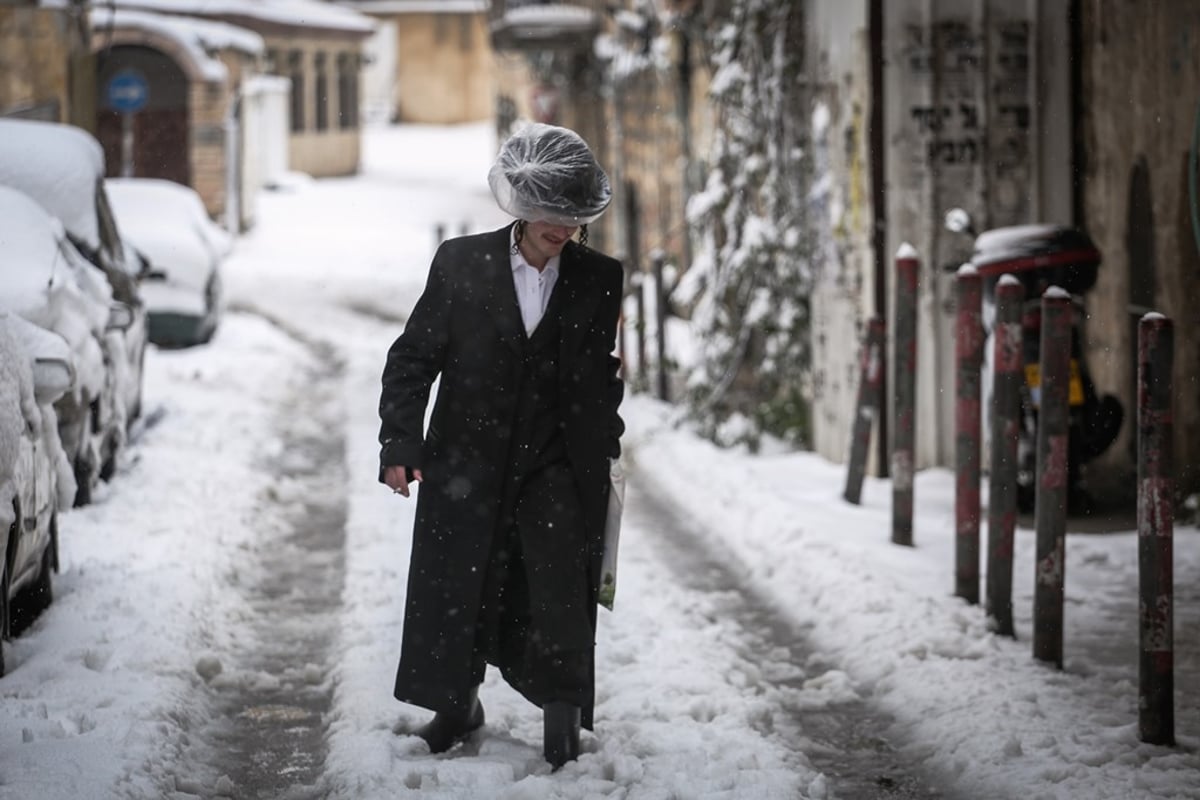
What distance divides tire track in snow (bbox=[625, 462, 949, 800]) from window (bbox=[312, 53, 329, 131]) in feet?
118

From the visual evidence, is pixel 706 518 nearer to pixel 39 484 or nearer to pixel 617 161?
pixel 39 484

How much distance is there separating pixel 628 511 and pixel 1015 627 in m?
3.13

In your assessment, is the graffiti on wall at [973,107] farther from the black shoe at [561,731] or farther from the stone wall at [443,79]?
the stone wall at [443,79]

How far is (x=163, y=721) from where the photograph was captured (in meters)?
5.44

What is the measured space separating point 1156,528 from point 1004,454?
1346mm

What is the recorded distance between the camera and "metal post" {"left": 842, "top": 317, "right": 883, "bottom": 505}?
8930 millimetres

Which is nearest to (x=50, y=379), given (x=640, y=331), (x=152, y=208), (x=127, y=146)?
(x=640, y=331)

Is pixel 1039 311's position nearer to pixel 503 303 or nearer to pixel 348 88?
pixel 503 303

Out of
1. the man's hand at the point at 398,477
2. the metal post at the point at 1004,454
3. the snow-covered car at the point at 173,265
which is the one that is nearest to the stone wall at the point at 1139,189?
the metal post at the point at 1004,454

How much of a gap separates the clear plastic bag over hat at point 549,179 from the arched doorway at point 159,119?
27455 millimetres

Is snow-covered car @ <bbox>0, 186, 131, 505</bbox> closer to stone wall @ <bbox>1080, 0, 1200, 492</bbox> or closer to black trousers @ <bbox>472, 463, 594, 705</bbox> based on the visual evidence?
black trousers @ <bbox>472, 463, 594, 705</bbox>

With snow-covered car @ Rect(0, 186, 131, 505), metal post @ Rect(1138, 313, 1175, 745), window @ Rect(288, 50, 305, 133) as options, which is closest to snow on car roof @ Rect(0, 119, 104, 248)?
snow-covered car @ Rect(0, 186, 131, 505)

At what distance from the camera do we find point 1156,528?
17.1 ft

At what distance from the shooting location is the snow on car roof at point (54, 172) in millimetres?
10000
